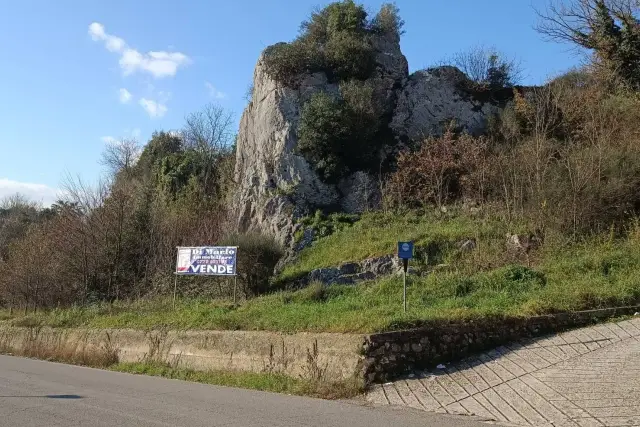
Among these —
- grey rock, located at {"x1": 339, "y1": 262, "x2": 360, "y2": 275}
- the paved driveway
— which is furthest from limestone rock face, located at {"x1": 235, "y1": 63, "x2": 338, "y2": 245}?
the paved driveway

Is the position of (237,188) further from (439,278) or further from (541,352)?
(541,352)

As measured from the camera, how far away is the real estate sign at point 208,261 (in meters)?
17.7

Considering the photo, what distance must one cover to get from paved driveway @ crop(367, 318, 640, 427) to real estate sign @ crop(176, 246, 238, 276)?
902 cm

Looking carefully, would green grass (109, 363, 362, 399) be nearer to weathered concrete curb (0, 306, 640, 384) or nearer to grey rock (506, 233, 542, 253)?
weathered concrete curb (0, 306, 640, 384)

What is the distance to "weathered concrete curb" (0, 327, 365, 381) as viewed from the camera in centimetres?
1034

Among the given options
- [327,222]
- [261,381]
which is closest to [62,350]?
[261,381]

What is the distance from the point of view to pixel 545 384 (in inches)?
344

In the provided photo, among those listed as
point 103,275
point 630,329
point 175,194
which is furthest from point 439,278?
point 175,194

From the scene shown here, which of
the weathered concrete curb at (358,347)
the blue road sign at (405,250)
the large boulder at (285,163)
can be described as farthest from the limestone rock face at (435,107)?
the weathered concrete curb at (358,347)

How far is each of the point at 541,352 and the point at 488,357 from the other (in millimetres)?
945

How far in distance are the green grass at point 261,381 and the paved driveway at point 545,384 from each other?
59 centimetres

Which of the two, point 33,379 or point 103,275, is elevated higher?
point 103,275

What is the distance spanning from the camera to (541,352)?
401 inches

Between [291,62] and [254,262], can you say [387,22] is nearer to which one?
[291,62]
